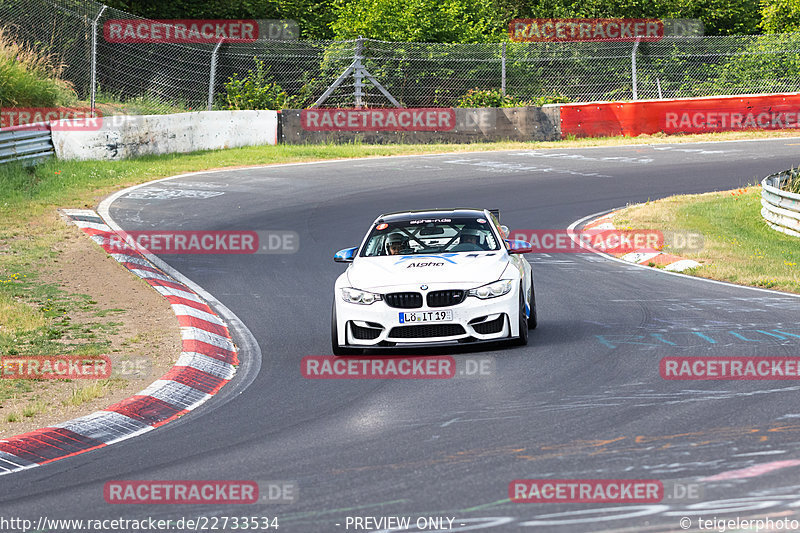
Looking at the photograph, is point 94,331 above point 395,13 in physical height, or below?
below

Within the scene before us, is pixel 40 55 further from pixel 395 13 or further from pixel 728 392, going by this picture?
pixel 728 392

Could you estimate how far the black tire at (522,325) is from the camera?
10070 millimetres

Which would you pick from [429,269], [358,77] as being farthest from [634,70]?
[429,269]

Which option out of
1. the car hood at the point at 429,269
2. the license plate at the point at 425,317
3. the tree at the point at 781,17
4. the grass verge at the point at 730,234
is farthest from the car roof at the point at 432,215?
the tree at the point at 781,17

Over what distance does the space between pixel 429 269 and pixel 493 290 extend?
2.15 feet

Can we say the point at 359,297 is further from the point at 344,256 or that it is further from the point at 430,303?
the point at 344,256

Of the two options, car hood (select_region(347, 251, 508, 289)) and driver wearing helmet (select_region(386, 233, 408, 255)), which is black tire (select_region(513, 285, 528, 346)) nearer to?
car hood (select_region(347, 251, 508, 289))

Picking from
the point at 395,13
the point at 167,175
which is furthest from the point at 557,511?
the point at 395,13

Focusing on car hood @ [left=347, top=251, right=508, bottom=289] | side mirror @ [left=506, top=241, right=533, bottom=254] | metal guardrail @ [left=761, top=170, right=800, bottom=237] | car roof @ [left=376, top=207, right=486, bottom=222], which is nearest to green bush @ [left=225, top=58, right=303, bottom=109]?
metal guardrail @ [left=761, top=170, right=800, bottom=237]

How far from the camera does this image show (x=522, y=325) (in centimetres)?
1012

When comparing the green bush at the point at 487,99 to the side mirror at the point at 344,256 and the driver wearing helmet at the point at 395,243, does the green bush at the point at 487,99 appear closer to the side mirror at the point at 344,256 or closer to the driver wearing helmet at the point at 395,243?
the driver wearing helmet at the point at 395,243

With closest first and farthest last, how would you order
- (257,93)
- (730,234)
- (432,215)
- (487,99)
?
(432,215)
(730,234)
(257,93)
(487,99)

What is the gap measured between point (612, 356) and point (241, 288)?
590 cm

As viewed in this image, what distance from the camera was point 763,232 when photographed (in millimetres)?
18000
